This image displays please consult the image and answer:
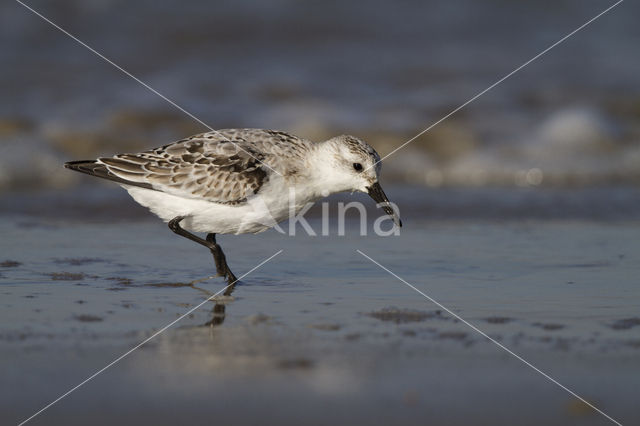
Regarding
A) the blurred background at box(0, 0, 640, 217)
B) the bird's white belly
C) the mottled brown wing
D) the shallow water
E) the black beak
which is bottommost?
the shallow water

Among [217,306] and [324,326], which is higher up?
[217,306]

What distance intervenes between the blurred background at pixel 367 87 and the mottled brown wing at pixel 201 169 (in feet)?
10.9

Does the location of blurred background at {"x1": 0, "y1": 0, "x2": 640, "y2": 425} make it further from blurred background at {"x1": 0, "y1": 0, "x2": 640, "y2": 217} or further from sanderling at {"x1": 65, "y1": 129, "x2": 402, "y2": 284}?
sanderling at {"x1": 65, "y1": 129, "x2": 402, "y2": 284}

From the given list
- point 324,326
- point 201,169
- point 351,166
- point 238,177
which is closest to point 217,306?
point 324,326

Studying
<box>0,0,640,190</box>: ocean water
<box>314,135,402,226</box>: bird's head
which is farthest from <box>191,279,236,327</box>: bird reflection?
<box>0,0,640,190</box>: ocean water

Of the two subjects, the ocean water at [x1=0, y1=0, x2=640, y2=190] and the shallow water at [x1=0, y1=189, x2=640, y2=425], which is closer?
the shallow water at [x1=0, y1=189, x2=640, y2=425]

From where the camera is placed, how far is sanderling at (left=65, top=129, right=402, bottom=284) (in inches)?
254

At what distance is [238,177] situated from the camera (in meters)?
6.43

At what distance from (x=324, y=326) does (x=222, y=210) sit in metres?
1.59

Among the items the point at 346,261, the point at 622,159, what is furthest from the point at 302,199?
the point at 622,159

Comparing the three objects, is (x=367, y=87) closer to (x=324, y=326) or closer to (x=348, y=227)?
(x=348, y=227)

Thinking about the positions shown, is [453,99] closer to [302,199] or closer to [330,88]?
[330,88]

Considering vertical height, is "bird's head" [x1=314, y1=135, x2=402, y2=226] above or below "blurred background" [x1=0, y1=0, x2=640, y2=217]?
below

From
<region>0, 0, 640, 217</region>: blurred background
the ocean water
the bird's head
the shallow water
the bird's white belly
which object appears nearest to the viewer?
the shallow water
